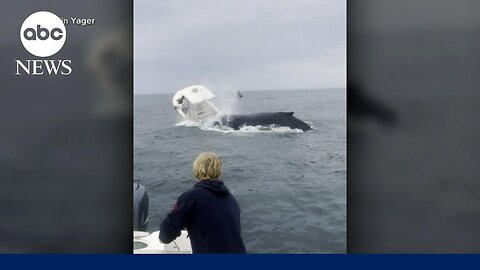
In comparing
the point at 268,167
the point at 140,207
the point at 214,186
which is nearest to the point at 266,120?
the point at 268,167

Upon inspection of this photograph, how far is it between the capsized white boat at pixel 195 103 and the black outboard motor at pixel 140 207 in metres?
0.52

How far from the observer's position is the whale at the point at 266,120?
127 inches

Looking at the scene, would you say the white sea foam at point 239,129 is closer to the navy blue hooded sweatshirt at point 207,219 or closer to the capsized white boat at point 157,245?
the navy blue hooded sweatshirt at point 207,219

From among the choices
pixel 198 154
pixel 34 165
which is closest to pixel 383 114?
pixel 198 154

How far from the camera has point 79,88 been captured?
324 centimetres

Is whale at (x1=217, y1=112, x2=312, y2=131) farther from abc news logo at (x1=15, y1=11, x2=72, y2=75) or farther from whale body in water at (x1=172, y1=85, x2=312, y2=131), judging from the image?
abc news logo at (x1=15, y1=11, x2=72, y2=75)

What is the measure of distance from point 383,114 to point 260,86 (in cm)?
76

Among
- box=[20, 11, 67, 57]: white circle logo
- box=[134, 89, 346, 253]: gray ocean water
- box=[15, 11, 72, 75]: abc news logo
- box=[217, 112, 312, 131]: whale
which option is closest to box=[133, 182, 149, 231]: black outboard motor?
box=[134, 89, 346, 253]: gray ocean water

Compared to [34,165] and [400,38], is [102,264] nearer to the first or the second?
[34,165]

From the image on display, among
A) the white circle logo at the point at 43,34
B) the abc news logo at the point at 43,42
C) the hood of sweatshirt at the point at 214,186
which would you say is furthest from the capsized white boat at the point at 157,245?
the white circle logo at the point at 43,34

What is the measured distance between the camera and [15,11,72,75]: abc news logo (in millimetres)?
3230

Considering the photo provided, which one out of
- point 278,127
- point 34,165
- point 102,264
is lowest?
point 102,264

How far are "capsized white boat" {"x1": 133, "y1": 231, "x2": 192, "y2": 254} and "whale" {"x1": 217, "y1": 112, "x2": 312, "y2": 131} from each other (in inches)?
28.5

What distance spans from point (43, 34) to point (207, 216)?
1.51 m
